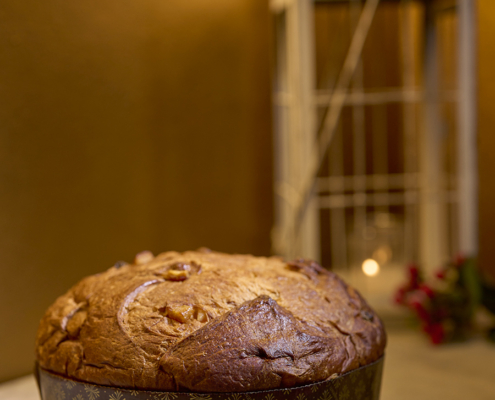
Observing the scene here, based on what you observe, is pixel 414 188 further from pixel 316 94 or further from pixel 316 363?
pixel 316 363

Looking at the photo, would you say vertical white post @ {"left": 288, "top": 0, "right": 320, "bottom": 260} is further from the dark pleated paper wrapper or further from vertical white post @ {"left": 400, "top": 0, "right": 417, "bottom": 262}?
the dark pleated paper wrapper

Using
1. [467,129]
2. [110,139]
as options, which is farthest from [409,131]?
[110,139]

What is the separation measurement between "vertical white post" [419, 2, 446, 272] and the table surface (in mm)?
847

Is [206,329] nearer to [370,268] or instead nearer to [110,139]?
[110,139]

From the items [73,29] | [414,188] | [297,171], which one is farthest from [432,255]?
[73,29]

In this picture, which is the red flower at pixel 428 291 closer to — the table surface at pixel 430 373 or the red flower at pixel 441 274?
the red flower at pixel 441 274

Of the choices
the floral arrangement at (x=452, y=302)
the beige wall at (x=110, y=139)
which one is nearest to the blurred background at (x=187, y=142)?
the beige wall at (x=110, y=139)

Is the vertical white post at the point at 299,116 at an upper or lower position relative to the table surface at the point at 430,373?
upper

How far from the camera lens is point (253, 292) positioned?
0.83m

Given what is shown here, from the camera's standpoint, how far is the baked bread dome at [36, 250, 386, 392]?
72 centimetres

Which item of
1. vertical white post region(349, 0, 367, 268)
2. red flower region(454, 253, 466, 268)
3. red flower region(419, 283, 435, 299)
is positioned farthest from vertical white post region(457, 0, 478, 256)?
vertical white post region(349, 0, 367, 268)

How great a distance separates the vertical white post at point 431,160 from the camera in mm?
2545

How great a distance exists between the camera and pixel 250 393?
703 mm

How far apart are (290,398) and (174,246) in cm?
98
